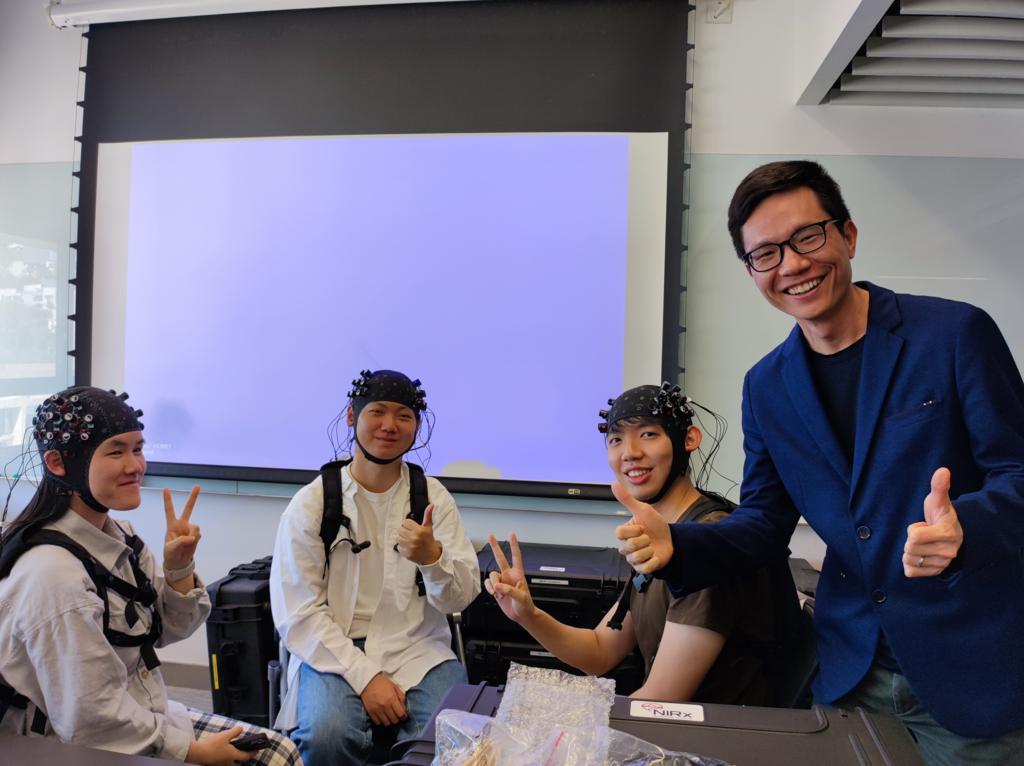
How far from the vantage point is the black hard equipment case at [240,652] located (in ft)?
7.74

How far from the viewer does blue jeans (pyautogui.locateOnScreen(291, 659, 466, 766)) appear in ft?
5.58

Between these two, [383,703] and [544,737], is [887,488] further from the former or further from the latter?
[383,703]

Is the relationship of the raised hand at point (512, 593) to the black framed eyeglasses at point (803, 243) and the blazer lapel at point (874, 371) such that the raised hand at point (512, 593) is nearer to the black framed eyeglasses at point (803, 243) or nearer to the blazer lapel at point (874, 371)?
the blazer lapel at point (874, 371)

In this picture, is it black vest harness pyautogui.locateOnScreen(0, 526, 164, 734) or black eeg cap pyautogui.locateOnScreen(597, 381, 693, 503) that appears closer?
black vest harness pyautogui.locateOnScreen(0, 526, 164, 734)

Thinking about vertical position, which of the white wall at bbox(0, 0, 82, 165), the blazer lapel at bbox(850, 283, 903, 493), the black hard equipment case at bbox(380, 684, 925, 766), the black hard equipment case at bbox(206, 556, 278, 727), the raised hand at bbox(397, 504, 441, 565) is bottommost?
the black hard equipment case at bbox(206, 556, 278, 727)

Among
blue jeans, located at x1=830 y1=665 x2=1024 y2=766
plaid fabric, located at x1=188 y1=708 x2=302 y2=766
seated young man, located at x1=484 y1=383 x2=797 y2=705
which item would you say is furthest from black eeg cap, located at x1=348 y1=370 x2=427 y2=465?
blue jeans, located at x1=830 y1=665 x2=1024 y2=766

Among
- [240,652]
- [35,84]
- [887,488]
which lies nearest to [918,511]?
[887,488]

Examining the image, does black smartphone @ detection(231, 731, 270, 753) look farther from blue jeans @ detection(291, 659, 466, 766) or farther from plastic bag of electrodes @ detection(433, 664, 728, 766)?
plastic bag of electrodes @ detection(433, 664, 728, 766)

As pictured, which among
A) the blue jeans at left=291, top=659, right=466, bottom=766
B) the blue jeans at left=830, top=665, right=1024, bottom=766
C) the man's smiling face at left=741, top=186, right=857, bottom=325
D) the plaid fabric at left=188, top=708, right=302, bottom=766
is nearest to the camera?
the blue jeans at left=830, top=665, right=1024, bottom=766

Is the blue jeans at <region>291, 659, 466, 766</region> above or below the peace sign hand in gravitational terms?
below

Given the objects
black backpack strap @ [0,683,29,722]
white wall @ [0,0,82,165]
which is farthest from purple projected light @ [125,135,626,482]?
black backpack strap @ [0,683,29,722]

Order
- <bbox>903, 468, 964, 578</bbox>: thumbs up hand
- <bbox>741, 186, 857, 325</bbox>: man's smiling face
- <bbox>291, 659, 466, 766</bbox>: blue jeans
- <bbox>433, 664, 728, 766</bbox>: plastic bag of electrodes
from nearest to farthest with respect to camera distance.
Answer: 1. <bbox>433, 664, 728, 766</bbox>: plastic bag of electrodes
2. <bbox>903, 468, 964, 578</bbox>: thumbs up hand
3. <bbox>741, 186, 857, 325</bbox>: man's smiling face
4. <bbox>291, 659, 466, 766</bbox>: blue jeans

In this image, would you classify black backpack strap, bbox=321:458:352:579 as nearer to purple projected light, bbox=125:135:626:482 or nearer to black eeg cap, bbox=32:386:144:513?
black eeg cap, bbox=32:386:144:513

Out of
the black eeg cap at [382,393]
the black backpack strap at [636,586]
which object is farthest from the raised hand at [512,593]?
the black eeg cap at [382,393]
